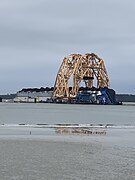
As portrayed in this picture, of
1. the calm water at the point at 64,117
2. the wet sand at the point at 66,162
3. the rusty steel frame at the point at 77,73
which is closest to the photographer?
the wet sand at the point at 66,162

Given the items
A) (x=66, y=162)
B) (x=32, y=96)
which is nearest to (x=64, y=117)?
(x=66, y=162)

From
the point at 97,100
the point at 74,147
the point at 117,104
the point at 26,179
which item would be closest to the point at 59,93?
the point at 97,100

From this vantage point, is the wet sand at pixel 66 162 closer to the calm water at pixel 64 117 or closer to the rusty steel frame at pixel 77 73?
the calm water at pixel 64 117

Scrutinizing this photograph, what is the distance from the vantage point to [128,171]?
1239cm

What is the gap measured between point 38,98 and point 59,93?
20290 millimetres

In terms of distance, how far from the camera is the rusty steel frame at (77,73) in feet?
423

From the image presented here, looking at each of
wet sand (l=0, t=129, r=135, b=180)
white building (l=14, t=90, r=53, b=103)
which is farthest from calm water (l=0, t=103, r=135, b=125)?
white building (l=14, t=90, r=53, b=103)

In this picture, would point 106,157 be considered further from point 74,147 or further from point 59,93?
point 59,93

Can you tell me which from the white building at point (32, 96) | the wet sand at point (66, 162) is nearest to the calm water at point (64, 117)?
the wet sand at point (66, 162)

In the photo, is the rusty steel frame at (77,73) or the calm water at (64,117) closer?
the calm water at (64,117)

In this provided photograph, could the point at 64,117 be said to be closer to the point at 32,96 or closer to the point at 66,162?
the point at 66,162

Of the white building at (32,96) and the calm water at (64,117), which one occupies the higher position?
the white building at (32,96)

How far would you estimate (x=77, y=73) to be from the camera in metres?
129

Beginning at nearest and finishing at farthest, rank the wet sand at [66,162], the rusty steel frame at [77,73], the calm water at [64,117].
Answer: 1. the wet sand at [66,162]
2. the calm water at [64,117]
3. the rusty steel frame at [77,73]
